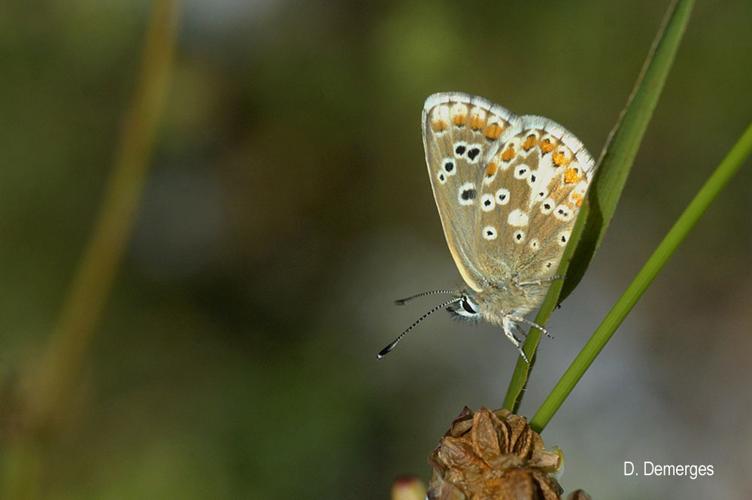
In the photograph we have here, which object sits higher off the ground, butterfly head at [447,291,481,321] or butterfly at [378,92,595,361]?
butterfly at [378,92,595,361]

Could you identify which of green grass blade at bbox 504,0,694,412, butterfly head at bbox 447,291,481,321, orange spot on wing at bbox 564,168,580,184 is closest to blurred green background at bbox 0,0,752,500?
butterfly head at bbox 447,291,481,321

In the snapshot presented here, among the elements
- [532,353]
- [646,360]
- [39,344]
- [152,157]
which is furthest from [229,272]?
[532,353]

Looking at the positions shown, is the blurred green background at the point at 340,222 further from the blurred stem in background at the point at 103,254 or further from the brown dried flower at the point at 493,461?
the brown dried flower at the point at 493,461

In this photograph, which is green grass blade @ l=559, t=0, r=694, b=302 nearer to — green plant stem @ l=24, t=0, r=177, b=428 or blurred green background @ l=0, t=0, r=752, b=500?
green plant stem @ l=24, t=0, r=177, b=428

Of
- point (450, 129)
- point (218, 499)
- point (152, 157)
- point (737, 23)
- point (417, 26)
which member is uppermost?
point (737, 23)

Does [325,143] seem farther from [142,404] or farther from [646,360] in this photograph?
[646,360]

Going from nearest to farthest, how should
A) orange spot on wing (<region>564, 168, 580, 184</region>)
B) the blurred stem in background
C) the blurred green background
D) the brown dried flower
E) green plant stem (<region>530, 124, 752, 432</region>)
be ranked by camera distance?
green plant stem (<region>530, 124, 752, 432</region>), the brown dried flower, orange spot on wing (<region>564, 168, 580, 184</region>), the blurred stem in background, the blurred green background

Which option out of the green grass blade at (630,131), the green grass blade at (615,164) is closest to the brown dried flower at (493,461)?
the green grass blade at (615,164)
